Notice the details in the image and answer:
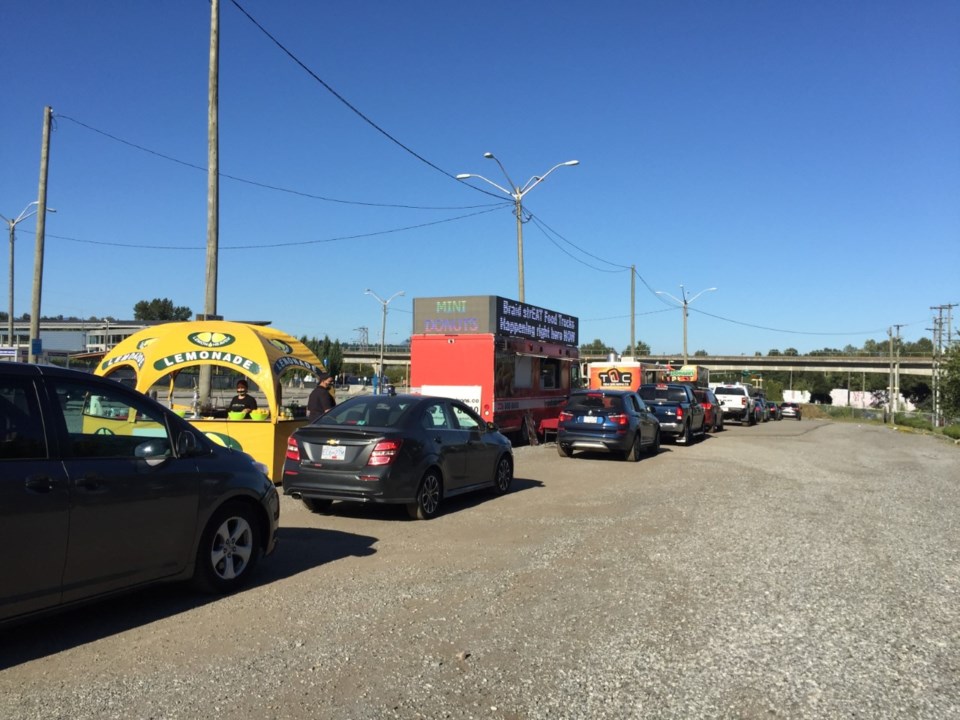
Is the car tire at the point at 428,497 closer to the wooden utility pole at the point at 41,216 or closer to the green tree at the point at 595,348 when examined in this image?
the wooden utility pole at the point at 41,216

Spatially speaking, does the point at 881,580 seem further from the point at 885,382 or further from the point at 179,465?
the point at 885,382

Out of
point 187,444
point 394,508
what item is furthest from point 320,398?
point 187,444

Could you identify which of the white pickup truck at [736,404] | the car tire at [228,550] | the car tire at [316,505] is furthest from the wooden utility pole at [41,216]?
the white pickup truck at [736,404]

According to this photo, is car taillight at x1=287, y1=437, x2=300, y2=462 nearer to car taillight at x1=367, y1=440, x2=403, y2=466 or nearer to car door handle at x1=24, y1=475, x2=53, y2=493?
car taillight at x1=367, y1=440, x2=403, y2=466

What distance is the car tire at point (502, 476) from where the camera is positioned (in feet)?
37.5

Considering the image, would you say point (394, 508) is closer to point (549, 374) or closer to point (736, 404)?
point (549, 374)

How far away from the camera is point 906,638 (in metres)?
5.27

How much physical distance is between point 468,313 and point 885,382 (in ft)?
490

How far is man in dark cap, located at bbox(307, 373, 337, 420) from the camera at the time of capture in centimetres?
1282

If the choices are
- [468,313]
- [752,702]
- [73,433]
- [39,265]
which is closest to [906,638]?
[752,702]

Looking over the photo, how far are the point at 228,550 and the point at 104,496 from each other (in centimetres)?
134

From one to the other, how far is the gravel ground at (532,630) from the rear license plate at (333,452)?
2.63 ft

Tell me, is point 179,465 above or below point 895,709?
above

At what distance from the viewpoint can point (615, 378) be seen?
28172 millimetres
